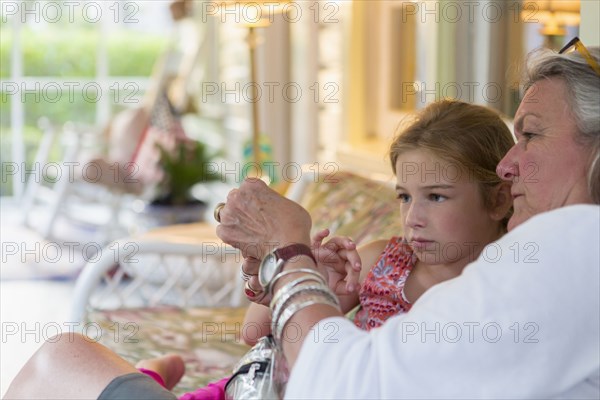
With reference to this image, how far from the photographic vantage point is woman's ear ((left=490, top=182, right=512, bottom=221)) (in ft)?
6.24

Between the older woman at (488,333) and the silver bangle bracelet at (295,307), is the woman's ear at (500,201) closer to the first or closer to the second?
the older woman at (488,333)

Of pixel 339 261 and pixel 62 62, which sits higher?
pixel 339 261

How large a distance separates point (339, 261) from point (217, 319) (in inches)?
52.1

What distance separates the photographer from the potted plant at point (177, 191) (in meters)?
5.36

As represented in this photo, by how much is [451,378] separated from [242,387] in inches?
16.7

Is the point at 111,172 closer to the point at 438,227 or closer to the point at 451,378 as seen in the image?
the point at 438,227

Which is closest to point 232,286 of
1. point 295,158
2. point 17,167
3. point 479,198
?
point 295,158

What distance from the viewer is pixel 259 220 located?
159 centimetres

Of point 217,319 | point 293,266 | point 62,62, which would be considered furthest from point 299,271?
point 62,62

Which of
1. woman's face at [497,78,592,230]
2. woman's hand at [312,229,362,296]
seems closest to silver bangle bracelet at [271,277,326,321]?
woman's hand at [312,229,362,296]

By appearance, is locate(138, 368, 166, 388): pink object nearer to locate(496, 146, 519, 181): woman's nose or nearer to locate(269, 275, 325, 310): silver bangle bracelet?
locate(269, 275, 325, 310): silver bangle bracelet

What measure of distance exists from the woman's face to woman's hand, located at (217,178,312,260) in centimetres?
34

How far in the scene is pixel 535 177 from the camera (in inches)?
60.8

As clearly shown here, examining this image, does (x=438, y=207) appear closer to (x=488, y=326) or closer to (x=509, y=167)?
(x=509, y=167)
